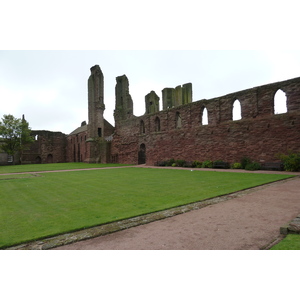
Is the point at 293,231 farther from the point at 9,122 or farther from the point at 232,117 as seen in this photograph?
the point at 9,122

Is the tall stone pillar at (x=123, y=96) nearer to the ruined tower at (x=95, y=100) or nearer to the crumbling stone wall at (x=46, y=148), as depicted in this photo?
the ruined tower at (x=95, y=100)

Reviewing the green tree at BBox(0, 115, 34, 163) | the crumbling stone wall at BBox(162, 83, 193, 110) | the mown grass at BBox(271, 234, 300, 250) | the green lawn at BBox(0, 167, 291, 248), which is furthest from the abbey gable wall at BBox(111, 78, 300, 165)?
the green tree at BBox(0, 115, 34, 163)

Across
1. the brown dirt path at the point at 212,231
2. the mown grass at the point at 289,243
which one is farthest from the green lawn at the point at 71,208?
the mown grass at the point at 289,243

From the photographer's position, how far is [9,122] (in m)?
38.2

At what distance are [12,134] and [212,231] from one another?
43.0 metres

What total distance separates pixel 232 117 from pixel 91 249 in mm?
17513

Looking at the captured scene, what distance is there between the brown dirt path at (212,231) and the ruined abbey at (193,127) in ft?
37.7

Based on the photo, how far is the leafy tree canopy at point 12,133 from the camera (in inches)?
1500

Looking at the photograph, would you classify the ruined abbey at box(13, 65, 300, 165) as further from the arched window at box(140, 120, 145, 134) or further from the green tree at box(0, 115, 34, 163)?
the green tree at box(0, 115, 34, 163)

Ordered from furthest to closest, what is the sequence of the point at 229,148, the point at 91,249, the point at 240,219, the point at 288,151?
the point at 229,148 → the point at 288,151 → the point at 240,219 → the point at 91,249

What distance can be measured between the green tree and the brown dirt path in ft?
136

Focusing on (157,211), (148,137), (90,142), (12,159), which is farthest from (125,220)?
(12,159)

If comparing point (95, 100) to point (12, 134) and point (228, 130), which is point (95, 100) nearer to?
point (12, 134)

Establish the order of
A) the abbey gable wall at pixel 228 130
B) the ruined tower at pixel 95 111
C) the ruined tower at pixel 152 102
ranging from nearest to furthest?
the abbey gable wall at pixel 228 130
the ruined tower at pixel 95 111
the ruined tower at pixel 152 102
